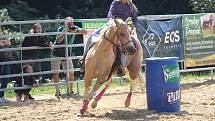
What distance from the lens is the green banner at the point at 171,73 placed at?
1070 centimetres

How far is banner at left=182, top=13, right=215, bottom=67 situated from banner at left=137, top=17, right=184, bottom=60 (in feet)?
0.78

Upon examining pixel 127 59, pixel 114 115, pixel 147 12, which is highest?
pixel 147 12

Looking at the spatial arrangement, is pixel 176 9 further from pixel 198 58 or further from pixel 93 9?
pixel 198 58

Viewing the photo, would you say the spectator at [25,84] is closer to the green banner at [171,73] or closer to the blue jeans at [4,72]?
the blue jeans at [4,72]

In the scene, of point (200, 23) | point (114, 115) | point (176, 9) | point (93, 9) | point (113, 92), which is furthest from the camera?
point (176, 9)

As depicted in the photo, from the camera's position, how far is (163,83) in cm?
1076

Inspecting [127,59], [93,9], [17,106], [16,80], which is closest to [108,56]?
[127,59]

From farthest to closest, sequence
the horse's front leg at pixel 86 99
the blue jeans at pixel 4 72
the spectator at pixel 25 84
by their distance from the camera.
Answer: the spectator at pixel 25 84
the blue jeans at pixel 4 72
the horse's front leg at pixel 86 99

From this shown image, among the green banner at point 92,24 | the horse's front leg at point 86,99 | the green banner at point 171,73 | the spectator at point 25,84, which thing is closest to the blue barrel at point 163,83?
the green banner at point 171,73

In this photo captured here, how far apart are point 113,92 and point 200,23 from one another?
12.4 feet

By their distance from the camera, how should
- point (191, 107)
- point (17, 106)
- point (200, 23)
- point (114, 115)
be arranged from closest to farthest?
point (114, 115) < point (191, 107) < point (17, 106) < point (200, 23)

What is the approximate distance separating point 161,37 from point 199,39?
1409mm

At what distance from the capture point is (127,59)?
11711 millimetres

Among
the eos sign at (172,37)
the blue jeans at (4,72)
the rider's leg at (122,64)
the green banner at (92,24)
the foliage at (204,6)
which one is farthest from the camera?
the foliage at (204,6)
